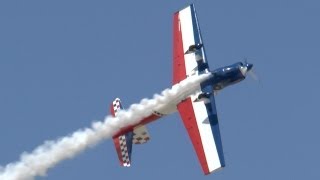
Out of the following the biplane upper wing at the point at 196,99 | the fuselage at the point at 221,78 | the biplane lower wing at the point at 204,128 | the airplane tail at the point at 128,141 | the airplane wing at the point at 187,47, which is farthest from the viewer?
the airplane tail at the point at 128,141

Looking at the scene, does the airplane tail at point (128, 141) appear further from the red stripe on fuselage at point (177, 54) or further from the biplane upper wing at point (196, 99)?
the red stripe on fuselage at point (177, 54)

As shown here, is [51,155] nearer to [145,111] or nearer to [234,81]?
[145,111]

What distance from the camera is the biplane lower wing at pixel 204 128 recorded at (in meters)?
64.1

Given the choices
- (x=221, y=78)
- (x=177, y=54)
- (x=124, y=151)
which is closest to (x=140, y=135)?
(x=124, y=151)

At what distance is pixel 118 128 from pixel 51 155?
Answer: 435cm

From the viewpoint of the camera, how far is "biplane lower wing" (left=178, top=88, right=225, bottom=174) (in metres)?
64.1

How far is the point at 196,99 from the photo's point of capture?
219 ft

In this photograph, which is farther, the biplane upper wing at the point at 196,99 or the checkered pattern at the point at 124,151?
the checkered pattern at the point at 124,151

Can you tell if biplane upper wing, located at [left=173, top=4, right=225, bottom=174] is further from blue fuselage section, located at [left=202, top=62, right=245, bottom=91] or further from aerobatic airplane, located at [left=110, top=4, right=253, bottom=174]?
blue fuselage section, located at [left=202, top=62, right=245, bottom=91]

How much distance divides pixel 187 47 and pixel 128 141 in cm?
596

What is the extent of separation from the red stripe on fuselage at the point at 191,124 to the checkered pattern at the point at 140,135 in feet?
11.0

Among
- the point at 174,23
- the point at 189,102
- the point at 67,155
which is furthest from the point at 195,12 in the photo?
the point at 67,155

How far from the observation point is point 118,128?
69.4 meters

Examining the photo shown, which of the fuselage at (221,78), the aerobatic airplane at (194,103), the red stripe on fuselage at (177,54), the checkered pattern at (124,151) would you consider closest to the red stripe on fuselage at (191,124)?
the aerobatic airplane at (194,103)
